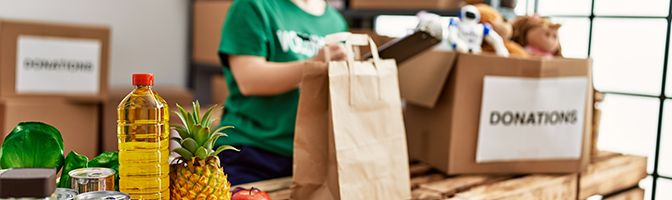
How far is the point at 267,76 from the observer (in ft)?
4.57

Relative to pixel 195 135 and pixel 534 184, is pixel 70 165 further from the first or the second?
pixel 534 184

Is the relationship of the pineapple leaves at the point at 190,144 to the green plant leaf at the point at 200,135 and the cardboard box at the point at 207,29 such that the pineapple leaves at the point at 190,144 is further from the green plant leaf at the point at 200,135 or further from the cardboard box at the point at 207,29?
the cardboard box at the point at 207,29

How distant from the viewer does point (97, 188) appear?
34.4 inches

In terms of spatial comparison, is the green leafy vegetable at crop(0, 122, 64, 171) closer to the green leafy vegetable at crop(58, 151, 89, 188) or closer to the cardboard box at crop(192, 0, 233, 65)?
the green leafy vegetable at crop(58, 151, 89, 188)

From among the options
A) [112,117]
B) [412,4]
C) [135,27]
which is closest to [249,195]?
[412,4]

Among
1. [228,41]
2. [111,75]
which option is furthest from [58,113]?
[228,41]

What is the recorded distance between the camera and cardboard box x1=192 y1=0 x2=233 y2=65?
3275 millimetres

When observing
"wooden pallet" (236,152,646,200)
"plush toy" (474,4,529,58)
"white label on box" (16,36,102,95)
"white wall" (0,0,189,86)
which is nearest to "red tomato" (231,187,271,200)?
"wooden pallet" (236,152,646,200)

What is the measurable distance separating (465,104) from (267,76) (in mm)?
461

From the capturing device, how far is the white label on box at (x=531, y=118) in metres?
1.53

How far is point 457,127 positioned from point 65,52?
5.60 ft

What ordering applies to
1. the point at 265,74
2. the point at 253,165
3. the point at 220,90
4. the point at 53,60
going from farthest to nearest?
the point at 220,90
the point at 53,60
the point at 253,165
the point at 265,74

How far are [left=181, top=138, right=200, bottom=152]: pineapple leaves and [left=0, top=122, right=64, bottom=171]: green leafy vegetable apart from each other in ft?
0.55

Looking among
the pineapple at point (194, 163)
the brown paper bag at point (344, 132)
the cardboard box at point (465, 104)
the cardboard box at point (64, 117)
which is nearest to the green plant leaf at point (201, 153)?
the pineapple at point (194, 163)
